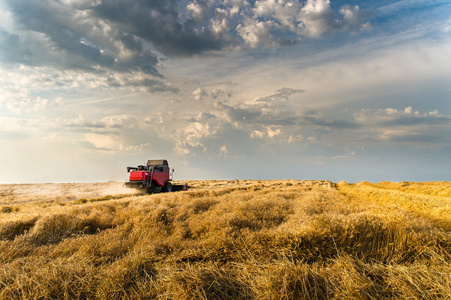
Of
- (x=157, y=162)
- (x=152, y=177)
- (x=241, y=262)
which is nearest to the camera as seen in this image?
(x=241, y=262)

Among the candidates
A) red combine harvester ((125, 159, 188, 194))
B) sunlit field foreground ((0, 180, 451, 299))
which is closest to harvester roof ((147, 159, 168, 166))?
red combine harvester ((125, 159, 188, 194))

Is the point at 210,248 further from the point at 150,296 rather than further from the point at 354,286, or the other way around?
the point at 354,286

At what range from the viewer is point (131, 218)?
7.12m

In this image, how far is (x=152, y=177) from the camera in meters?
24.0

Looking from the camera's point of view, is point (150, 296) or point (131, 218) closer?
point (150, 296)

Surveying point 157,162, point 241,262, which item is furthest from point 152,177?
point 241,262

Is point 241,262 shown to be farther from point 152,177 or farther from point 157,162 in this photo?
point 157,162

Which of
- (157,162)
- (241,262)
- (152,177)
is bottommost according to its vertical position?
(241,262)

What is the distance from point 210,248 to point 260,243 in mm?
890

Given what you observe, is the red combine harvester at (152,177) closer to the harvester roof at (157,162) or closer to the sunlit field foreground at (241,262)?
the harvester roof at (157,162)

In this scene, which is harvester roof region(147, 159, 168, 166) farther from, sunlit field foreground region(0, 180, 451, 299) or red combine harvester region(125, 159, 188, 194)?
sunlit field foreground region(0, 180, 451, 299)

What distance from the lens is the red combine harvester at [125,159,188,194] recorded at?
76.9 feet

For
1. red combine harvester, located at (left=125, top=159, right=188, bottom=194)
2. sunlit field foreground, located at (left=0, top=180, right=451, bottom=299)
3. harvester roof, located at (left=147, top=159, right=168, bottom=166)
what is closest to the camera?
sunlit field foreground, located at (left=0, top=180, right=451, bottom=299)

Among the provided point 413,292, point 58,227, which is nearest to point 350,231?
point 413,292
